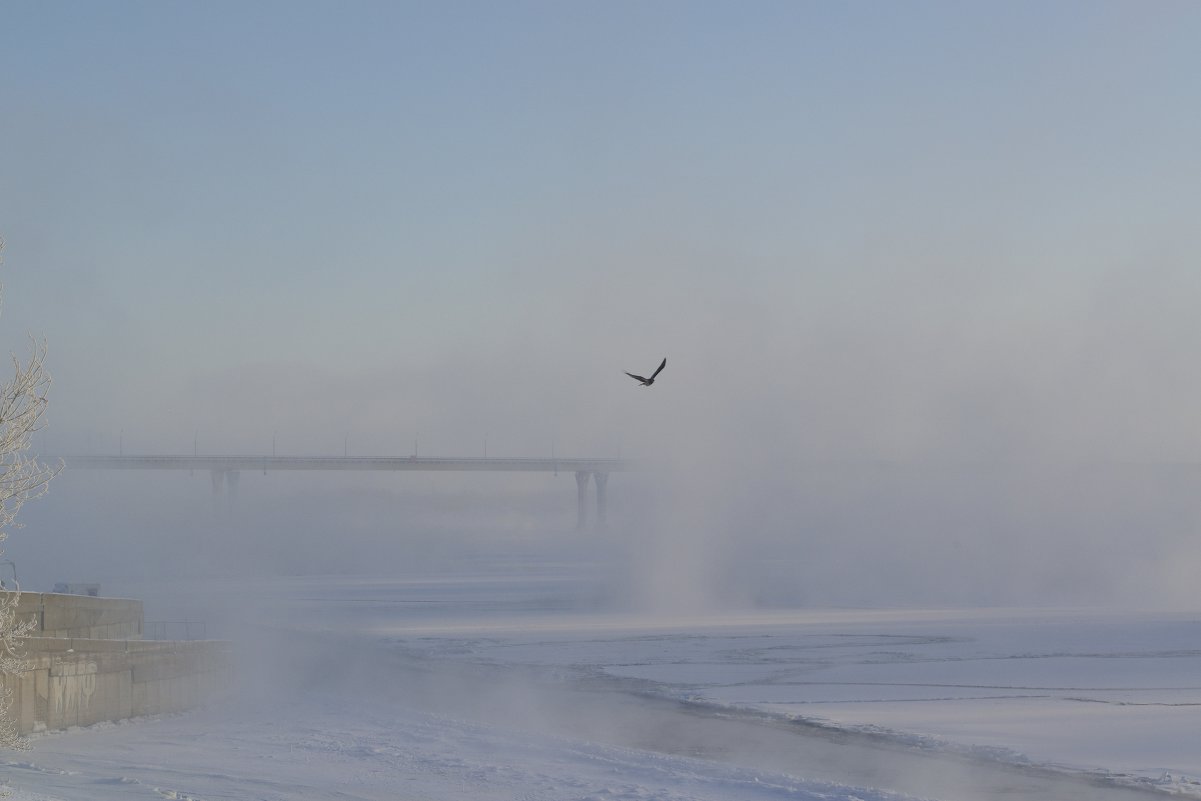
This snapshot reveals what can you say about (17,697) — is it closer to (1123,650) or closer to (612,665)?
(612,665)

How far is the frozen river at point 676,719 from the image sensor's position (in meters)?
17.4

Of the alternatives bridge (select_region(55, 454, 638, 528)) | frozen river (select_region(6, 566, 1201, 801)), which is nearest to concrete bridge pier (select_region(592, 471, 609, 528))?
bridge (select_region(55, 454, 638, 528))

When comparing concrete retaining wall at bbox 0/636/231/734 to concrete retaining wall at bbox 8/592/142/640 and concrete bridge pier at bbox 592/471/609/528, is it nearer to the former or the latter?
concrete retaining wall at bbox 8/592/142/640

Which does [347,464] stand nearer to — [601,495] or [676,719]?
[601,495]

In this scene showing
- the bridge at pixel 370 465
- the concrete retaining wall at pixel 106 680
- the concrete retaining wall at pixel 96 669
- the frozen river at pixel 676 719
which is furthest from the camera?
the bridge at pixel 370 465

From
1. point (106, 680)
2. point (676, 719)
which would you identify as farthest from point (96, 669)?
point (676, 719)

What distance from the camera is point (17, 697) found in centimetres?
2158

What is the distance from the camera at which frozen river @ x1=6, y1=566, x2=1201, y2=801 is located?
1741 centimetres

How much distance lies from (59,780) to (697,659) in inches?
777

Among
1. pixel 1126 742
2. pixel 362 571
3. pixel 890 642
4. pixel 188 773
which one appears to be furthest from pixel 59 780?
pixel 362 571

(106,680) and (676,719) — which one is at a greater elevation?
(106,680)

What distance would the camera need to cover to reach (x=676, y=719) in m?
23.4

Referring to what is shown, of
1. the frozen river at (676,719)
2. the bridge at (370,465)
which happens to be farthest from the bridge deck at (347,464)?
the frozen river at (676,719)

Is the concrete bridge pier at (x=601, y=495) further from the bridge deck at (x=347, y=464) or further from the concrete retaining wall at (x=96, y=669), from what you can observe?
the concrete retaining wall at (x=96, y=669)
